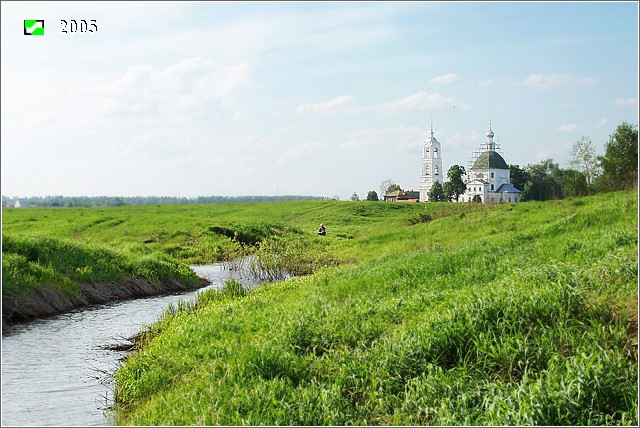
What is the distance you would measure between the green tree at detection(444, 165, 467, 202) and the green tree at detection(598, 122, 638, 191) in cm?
1000

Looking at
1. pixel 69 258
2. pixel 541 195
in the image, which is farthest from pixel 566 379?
pixel 541 195

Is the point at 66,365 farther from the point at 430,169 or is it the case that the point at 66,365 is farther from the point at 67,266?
the point at 430,169

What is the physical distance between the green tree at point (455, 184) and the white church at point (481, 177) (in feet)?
1.69

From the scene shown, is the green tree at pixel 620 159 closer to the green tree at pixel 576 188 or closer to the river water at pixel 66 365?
the green tree at pixel 576 188

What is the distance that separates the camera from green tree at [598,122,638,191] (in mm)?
25148

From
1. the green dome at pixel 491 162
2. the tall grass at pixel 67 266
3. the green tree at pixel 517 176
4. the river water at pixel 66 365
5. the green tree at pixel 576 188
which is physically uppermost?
the green dome at pixel 491 162

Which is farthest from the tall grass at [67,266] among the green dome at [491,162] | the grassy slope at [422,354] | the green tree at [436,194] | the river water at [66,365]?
the green dome at [491,162]

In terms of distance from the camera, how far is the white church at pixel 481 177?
39531mm

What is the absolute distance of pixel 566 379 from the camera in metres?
8.22

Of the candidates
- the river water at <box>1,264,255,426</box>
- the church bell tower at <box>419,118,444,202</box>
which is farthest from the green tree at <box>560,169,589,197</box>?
the river water at <box>1,264,255,426</box>

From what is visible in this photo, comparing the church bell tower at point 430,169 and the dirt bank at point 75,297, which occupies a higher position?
the church bell tower at point 430,169

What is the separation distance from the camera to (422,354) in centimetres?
941

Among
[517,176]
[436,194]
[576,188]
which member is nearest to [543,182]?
[517,176]

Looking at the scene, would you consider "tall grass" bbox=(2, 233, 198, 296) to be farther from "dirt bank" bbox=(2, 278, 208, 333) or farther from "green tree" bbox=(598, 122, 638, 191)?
"green tree" bbox=(598, 122, 638, 191)
